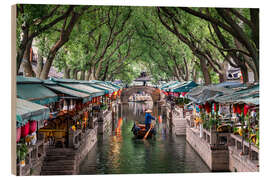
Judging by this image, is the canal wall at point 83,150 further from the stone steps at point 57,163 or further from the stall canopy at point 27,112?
the stall canopy at point 27,112

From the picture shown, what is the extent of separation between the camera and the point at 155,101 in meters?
44.6

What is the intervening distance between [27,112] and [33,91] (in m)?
2.43

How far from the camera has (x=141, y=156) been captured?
13.1 meters

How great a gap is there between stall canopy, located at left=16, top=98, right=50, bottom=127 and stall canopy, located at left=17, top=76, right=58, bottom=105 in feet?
2.16

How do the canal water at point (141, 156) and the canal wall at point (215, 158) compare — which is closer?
the canal wall at point (215, 158)

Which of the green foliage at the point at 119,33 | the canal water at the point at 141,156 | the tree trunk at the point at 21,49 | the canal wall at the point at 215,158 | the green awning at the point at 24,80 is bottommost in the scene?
the canal water at the point at 141,156

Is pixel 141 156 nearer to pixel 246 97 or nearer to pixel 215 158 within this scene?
pixel 215 158

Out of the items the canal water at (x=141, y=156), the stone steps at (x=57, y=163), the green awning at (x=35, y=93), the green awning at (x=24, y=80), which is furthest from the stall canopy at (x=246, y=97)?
the green awning at (x=24, y=80)

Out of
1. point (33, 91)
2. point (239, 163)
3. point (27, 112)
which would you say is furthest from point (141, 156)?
point (27, 112)

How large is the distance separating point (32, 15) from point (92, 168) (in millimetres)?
5897

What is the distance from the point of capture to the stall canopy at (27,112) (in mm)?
5418
